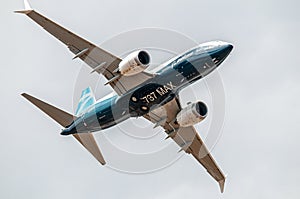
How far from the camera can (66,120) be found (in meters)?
76.6

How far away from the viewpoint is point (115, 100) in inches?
2867

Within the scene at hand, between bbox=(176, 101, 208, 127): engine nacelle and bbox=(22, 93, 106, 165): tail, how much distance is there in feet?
30.5

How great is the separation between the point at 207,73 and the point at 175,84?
126 inches

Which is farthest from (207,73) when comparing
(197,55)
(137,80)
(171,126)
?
(171,126)

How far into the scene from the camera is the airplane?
6894cm

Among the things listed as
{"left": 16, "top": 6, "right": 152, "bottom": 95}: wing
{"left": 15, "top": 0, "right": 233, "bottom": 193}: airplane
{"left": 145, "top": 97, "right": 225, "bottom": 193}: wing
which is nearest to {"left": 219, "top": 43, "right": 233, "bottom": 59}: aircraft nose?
{"left": 15, "top": 0, "right": 233, "bottom": 193}: airplane

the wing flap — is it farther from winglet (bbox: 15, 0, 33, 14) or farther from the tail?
winglet (bbox: 15, 0, 33, 14)

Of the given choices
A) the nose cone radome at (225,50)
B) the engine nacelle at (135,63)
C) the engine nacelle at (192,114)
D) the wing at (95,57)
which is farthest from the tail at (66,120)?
the nose cone radome at (225,50)

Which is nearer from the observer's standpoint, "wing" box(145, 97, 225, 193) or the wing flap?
the wing flap

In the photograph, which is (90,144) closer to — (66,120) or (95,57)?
(66,120)

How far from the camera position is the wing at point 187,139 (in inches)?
3125

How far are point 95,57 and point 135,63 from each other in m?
5.39

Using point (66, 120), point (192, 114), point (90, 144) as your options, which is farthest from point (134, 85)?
point (90, 144)

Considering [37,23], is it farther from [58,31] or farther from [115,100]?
[115,100]
